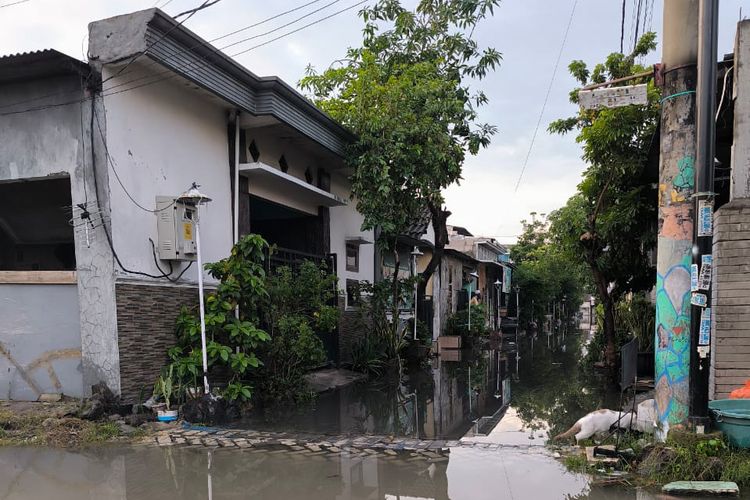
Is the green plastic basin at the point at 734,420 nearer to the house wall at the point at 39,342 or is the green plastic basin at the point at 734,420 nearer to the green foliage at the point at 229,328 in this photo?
the green foliage at the point at 229,328

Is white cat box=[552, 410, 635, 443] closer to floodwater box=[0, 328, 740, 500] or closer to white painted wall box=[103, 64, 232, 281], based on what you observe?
floodwater box=[0, 328, 740, 500]

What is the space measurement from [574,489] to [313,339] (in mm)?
5494

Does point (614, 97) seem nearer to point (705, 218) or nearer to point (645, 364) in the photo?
point (705, 218)

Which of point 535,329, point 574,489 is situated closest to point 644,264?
point 574,489

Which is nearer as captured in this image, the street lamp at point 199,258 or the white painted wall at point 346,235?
the street lamp at point 199,258

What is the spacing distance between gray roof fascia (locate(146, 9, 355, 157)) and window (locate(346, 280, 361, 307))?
157 inches

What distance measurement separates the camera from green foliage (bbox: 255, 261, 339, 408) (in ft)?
30.4

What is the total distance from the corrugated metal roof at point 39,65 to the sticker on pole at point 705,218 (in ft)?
26.2

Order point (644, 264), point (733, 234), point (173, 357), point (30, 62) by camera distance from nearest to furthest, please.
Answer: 1. point (733, 234)
2. point (30, 62)
3. point (173, 357)
4. point (644, 264)

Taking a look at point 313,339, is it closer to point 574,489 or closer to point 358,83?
point 574,489

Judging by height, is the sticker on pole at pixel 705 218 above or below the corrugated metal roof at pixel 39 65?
below

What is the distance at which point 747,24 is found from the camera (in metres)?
6.20

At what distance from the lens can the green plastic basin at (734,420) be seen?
5078mm

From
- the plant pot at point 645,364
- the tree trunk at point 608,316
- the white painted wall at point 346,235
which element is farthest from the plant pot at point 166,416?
the tree trunk at point 608,316
